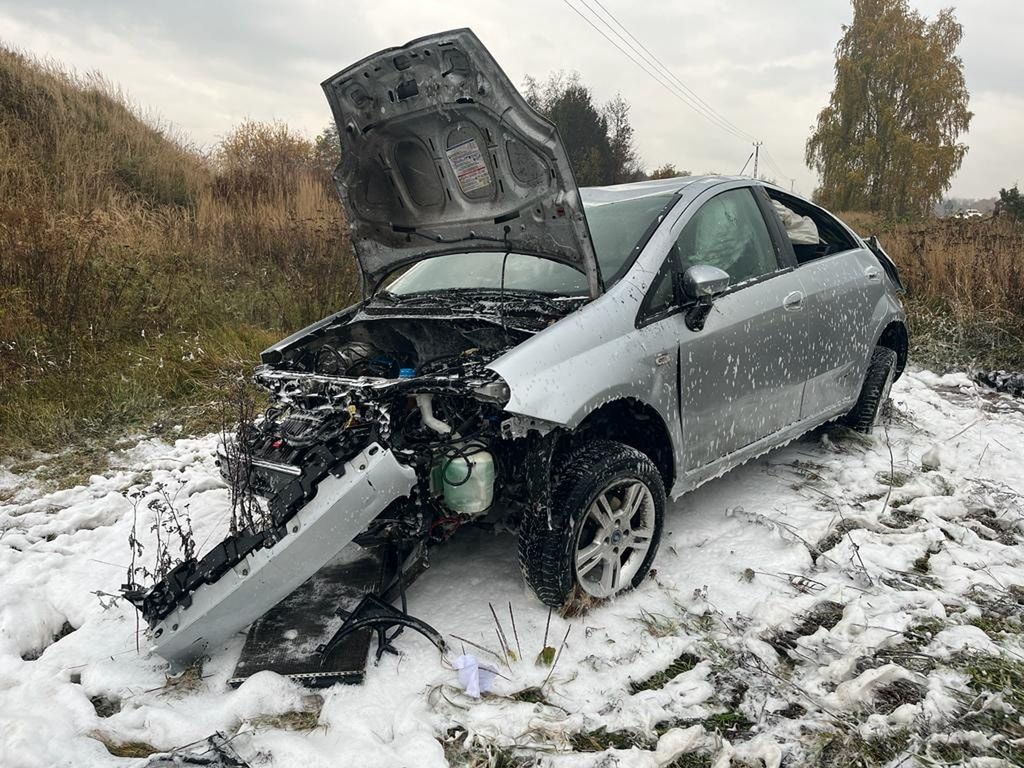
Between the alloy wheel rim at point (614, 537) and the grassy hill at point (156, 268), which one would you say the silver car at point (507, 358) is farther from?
the grassy hill at point (156, 268)

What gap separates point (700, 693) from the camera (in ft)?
7.94

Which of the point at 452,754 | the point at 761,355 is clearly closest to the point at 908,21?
the point at 761,355

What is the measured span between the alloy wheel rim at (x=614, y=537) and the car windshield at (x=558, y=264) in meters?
0.90

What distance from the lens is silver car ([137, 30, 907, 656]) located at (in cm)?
250

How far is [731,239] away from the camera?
12.3ft

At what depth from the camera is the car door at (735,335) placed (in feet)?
10.6

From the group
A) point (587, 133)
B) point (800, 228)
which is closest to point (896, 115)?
point (587, 133)

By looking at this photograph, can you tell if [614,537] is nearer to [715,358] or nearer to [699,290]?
[715,358]

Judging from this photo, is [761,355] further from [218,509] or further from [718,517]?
[218,509]

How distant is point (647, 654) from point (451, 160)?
2216mm

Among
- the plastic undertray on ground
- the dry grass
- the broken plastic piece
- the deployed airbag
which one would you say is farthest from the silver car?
the dry grass

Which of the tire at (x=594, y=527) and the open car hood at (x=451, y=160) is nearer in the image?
the tire at (x=594, y=527)

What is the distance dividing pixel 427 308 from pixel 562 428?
112cm

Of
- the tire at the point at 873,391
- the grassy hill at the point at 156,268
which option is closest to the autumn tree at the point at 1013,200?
the grassy hill at the point at 156,268
